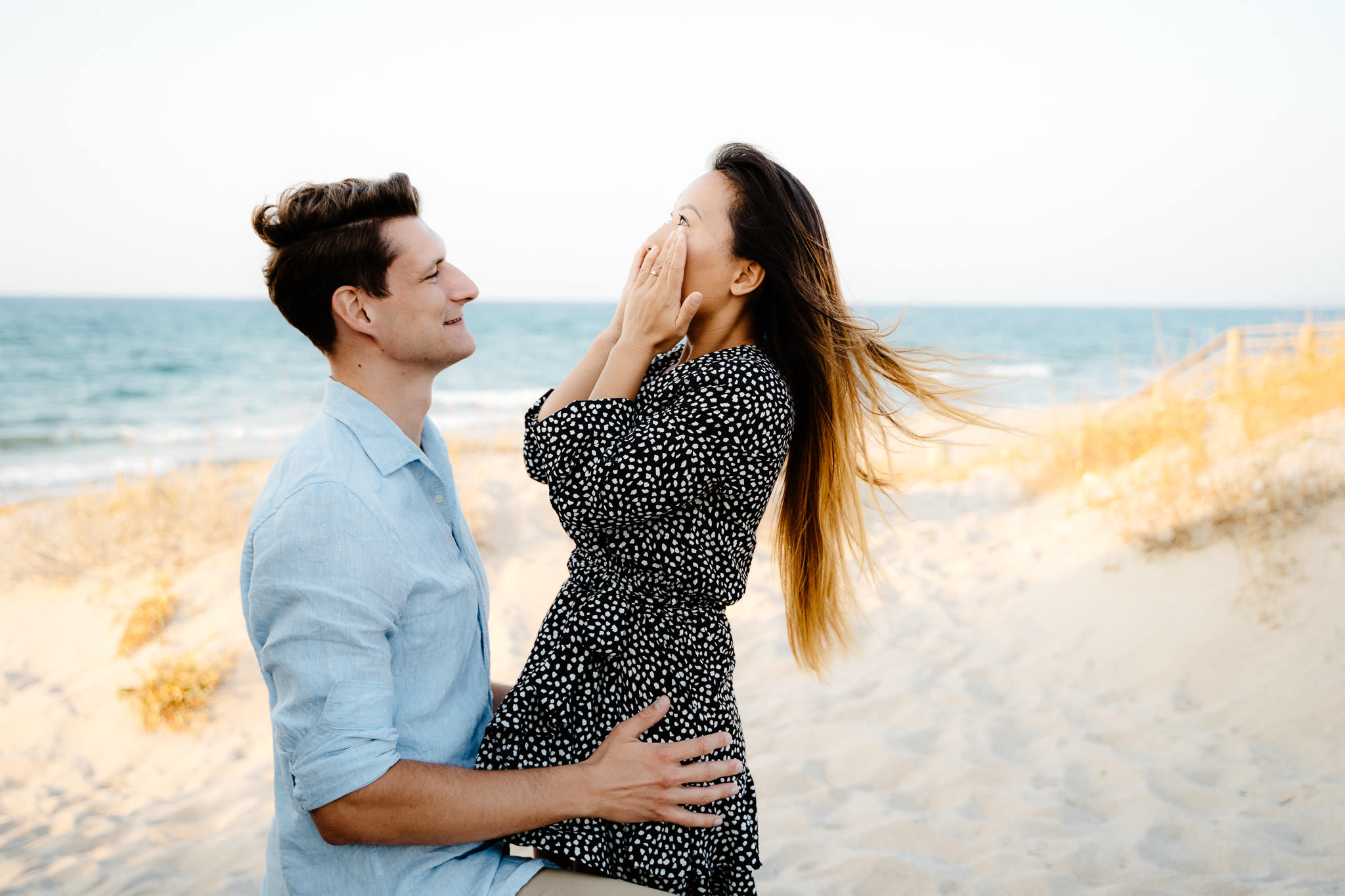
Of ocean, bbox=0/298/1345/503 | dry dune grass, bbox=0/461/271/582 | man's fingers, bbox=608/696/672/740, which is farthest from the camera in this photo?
ocean, bbox=0/298/1345/503

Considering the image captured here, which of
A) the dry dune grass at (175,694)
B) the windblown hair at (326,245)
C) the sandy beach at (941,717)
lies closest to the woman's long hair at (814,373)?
the windblown hair at (326,245)

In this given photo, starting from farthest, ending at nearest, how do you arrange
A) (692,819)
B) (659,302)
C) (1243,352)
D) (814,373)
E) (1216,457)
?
1. (1243,352)
2. (1216,457)
3. (814,373)
4. (659,302)
5. (692,819)

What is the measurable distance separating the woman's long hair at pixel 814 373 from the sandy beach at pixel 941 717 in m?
1.48

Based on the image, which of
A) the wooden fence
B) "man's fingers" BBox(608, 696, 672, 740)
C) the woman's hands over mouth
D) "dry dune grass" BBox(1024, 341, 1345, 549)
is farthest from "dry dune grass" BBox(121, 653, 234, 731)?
the wooden fence

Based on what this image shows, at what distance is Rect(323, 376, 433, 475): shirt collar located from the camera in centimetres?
189

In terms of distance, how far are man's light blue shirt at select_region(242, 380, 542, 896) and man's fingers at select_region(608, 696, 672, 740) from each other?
0.33 m

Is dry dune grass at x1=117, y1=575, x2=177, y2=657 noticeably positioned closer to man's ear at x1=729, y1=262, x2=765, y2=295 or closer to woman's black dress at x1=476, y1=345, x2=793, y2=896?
woman's black dress at x1=476, y1=345, x2=793, y2=896

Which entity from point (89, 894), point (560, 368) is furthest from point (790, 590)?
point (560, 368)

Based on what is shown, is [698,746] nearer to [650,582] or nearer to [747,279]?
[650,582]

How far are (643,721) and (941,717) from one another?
3288 mm

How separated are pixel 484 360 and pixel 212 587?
29.0 m

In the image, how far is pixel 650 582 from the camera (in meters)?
1.85

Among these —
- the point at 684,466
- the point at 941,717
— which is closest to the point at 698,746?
the point at 684,466

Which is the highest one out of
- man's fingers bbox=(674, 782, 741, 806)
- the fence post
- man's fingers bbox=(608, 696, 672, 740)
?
the fence post
